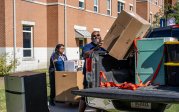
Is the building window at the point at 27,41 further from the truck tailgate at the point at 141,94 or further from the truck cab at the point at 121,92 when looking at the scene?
the truck tailgate at the point at 141,94

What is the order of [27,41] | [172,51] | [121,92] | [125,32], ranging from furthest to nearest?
[27,41]
[125,32]
[172,51]
[121,92]

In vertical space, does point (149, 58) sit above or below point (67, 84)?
above

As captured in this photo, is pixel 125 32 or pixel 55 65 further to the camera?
pixel 55 65

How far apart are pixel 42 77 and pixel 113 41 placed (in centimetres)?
187

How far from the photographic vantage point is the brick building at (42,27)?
873 inches

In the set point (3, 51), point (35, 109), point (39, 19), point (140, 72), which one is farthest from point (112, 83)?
point (39, 19)

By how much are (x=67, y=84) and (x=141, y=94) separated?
3.65 metres

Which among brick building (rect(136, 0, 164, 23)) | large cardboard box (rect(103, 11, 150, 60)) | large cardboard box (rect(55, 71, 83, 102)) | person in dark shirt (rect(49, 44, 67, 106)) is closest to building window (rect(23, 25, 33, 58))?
person in dark shirt (rect(49, 44, 67, 106))

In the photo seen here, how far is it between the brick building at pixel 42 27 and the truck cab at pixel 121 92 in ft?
52.6

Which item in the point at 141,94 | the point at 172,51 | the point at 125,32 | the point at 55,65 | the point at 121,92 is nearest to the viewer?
the point at 141,94

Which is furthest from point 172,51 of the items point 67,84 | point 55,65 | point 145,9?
point 145,9

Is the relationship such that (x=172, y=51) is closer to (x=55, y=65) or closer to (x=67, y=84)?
(x=67, y=84)

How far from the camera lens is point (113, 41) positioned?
652 centimetres

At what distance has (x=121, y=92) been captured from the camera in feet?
17.6
